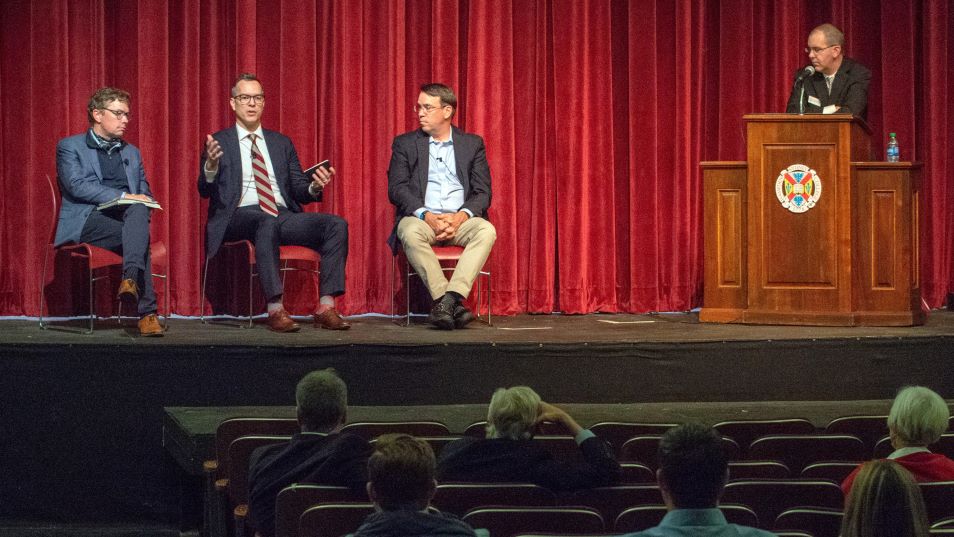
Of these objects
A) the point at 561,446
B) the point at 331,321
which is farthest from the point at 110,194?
the point at 561,446

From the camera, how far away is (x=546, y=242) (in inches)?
279

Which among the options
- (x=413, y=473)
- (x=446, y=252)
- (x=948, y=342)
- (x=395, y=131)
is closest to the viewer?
(x=413, y=473)

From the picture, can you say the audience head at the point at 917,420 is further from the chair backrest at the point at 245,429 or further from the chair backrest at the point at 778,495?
the chair backrest at the point at 245,429

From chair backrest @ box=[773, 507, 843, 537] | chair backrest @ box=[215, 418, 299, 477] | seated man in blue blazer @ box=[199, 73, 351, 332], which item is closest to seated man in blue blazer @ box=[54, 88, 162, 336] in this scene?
seated man in blue blazer @ box=[199, 73, 351, 332]

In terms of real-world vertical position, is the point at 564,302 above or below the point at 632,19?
below

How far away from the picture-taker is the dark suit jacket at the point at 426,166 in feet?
20.6

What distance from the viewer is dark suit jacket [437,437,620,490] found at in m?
2.96

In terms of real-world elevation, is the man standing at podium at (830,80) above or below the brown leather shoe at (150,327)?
above

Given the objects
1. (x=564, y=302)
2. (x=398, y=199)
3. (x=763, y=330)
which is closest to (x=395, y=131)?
(x=398, y=199)

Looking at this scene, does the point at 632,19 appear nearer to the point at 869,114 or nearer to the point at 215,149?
the point at 869,114

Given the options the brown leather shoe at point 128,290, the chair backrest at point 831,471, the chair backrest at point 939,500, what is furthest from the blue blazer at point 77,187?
the chair backrest at point 939,500

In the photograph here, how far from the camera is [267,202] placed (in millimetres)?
6133

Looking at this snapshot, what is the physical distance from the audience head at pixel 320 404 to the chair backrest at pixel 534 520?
73 centimetres

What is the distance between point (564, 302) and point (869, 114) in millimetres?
2199
